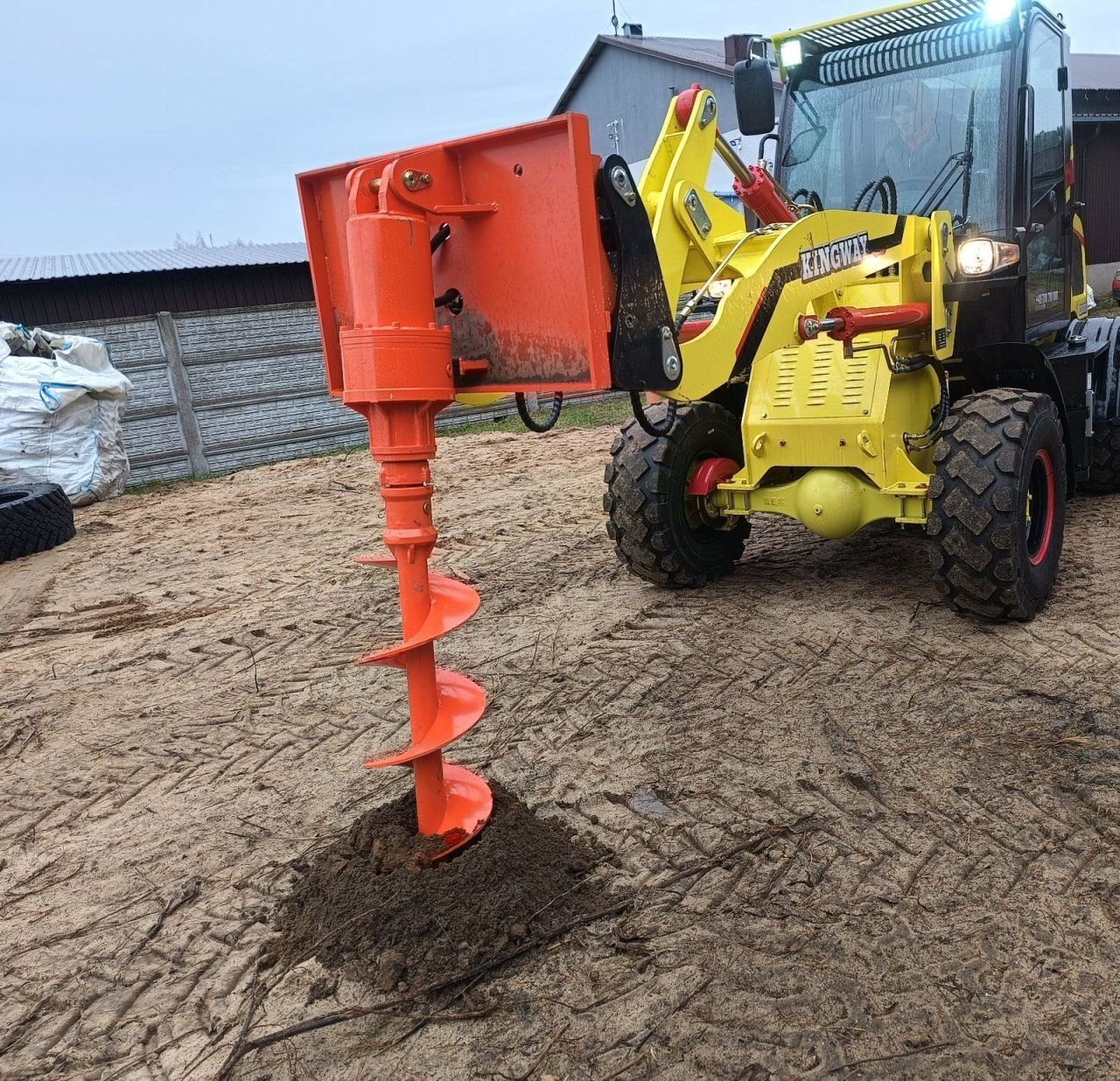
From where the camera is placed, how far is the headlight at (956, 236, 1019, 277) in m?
4.14

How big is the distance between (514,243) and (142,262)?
12.2m

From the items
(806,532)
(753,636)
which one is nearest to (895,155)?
(806,532)

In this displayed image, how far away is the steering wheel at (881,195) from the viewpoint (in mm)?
4359

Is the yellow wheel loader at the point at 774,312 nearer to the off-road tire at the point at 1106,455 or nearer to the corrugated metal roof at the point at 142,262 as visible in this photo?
the off-road tire at the point at 1106,455

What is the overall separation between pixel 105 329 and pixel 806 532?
8211 mm

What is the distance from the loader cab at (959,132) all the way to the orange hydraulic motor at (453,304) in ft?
7.24

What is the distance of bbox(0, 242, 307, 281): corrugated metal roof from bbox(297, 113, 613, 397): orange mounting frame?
10.9 metres

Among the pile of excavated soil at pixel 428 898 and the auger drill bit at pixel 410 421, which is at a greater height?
the auger drill bit at pixel 410 421

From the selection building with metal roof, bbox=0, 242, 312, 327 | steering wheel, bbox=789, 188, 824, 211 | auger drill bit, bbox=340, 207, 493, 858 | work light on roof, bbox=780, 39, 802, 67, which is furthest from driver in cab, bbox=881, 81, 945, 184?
building with metal roof, bbox=0, 242, 312, 327

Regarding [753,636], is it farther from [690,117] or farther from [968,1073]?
[968,1073]

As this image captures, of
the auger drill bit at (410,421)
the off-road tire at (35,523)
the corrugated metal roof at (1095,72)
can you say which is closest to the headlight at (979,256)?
the auger drill bit at (410,421)

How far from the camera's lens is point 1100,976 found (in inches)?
83.4

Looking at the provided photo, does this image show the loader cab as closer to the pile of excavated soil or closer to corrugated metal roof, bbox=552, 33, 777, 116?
the pile of excavated soil

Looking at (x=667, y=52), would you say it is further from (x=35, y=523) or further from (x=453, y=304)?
(x=453, y=304)
